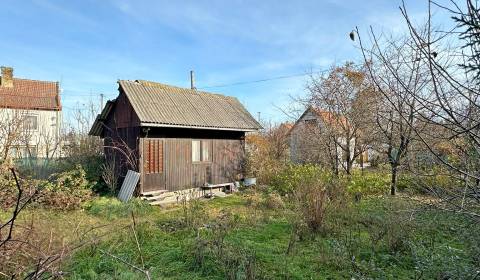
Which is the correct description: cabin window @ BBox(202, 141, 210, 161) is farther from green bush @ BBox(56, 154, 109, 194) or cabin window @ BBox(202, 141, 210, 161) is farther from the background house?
the background house

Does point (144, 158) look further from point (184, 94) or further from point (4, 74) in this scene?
point (4, 74)

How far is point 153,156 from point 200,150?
238cm

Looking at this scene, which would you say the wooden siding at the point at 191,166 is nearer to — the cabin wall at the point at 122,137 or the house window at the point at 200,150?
the house window at the point at 200,150

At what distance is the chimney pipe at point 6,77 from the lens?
24.5 m

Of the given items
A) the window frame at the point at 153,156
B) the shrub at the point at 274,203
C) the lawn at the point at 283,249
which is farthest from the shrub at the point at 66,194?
the shrub at the point at 274,203

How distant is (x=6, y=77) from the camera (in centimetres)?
2472

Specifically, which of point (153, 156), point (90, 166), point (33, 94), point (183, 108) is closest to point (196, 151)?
point (183, 108)

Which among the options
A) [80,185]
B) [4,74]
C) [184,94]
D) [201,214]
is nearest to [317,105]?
[184,94]

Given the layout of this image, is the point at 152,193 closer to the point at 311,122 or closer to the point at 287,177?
the point at 287,177

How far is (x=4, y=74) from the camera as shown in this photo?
24.6 meters

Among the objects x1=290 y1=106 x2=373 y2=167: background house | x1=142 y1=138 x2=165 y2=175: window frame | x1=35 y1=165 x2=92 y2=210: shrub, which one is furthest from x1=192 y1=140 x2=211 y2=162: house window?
x1=290 y1=106 x2=373 y2=167: background house

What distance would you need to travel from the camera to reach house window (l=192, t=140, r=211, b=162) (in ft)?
48.1

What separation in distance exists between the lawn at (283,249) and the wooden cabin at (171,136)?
4963 mm

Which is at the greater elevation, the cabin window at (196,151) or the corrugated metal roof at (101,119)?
the corrugated metal roof at (101,119)
